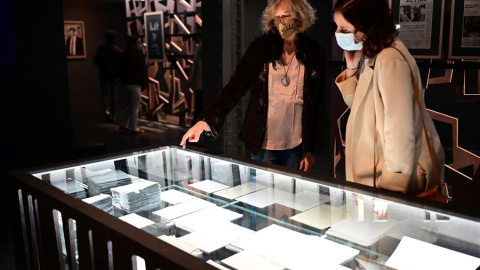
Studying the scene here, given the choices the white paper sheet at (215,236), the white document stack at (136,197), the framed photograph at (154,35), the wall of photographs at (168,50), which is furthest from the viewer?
the framed photograph at (154,35)

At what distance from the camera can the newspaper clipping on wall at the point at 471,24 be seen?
2.98 metres

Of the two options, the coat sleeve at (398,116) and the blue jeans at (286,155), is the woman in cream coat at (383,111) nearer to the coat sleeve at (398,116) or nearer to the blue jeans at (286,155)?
the coat sleeve at (398,116)

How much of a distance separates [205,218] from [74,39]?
916 centimetres

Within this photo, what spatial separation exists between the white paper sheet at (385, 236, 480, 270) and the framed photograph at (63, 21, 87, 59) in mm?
9507

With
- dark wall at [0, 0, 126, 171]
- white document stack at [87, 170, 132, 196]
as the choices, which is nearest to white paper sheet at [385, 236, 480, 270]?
white document stack at [87, 170, 132, 196]

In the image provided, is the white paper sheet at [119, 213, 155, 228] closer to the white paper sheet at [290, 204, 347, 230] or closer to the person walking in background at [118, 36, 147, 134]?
the white paper sheet at [290, 204, 347, 230]

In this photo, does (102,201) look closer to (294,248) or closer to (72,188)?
(72,188)

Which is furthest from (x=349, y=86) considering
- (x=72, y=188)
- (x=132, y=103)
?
(x=132, y=103)

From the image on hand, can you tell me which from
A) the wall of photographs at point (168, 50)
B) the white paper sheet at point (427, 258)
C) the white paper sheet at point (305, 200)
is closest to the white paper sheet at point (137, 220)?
the white paper sheet at point (305, 200)

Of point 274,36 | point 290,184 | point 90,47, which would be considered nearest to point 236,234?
point 290,184

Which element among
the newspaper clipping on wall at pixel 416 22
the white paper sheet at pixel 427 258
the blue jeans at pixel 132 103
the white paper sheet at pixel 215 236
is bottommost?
the blue jeans at pixel 132 103

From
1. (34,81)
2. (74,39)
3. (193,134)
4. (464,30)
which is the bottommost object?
(193,134)

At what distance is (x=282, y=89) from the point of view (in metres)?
2.52

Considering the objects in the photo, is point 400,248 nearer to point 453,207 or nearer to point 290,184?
point 453,207
